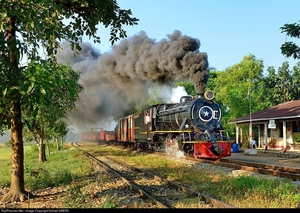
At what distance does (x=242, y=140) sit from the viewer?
33125 mm

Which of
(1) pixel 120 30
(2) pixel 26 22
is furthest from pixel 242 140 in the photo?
(2) pixel 26 22

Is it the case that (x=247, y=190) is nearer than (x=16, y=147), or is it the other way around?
(x=247, y=190)

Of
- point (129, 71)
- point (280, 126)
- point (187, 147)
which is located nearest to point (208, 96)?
point (187, 147)

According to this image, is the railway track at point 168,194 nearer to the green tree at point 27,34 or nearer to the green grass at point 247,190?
the green grass at point 247,190

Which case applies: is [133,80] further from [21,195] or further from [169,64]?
[21,195]

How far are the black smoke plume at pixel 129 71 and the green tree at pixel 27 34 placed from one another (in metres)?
8.72

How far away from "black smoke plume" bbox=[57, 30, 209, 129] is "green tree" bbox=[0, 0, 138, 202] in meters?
8.72

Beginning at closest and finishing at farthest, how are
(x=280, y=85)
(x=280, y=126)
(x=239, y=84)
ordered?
(x=280, y=126) → (x=239, y=84) → (x=280, y=85)

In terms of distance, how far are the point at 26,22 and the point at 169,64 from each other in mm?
12852

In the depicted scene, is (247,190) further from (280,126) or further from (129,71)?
(280,126)

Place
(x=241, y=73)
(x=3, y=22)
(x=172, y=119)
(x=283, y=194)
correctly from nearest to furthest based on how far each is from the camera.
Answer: (x=3, y=22) < (x=283, y=194) < (x=172, y=119) < (x=241, y=73)

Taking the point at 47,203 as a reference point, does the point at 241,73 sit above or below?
above

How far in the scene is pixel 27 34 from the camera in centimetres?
786

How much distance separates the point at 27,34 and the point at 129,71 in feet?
50.3
